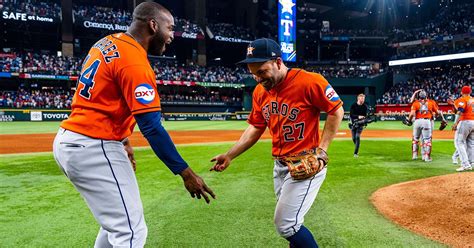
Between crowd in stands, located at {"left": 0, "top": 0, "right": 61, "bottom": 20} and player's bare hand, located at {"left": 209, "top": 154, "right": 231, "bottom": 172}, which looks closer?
player's bare hand, located at {"left": 209, "top": 154, "right": 231, "bottom": 172}

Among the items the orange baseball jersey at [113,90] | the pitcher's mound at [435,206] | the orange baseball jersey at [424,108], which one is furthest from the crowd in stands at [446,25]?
the orange baseball jersey at [113,90]

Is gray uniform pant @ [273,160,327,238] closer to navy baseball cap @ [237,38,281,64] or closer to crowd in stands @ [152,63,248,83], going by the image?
navy baseball cap @ [237,38,281,64]

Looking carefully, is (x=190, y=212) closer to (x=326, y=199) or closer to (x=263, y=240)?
(x=263, y=240)

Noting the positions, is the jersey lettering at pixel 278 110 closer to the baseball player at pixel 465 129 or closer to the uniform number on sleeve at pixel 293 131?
the uniform number on sleeve at pixel 293 131

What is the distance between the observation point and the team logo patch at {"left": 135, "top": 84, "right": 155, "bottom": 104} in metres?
2.12

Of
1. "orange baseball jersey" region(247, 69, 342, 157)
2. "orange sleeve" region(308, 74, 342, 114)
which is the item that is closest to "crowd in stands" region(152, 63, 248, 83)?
"orange baseball jersey" region(247, 69, 342, 157)

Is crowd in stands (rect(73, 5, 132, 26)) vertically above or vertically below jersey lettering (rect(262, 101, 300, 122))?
above

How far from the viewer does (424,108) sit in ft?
31.9

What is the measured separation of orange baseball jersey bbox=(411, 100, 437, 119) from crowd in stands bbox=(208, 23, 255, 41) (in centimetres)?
3996

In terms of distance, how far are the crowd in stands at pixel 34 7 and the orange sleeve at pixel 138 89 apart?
39149 millimetres

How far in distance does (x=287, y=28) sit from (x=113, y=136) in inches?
1499

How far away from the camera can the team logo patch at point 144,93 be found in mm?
2119

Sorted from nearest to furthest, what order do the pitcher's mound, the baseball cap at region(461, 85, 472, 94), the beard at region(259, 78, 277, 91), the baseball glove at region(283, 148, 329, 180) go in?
the baseball glove at region(283, 148, 329, 180), the beard at region(259, 78, 277, 91), the pitcher's mound, the baseball cap at region(461, 85, 472, 94)

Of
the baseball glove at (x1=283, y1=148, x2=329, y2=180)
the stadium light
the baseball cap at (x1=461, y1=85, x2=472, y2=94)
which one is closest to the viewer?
the baseball glove at (x1=283, y1=148, x2=329, y2=180)
